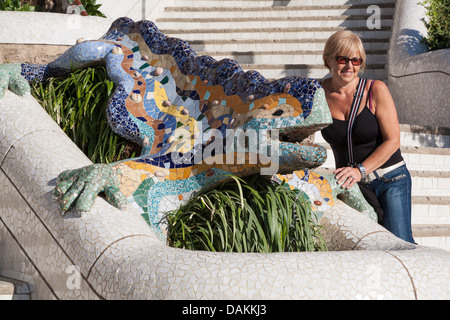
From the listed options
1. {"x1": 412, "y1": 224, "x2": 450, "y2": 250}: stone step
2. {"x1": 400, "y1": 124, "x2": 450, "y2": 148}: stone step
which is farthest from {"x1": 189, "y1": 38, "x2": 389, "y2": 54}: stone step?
{"x1": 412, "y1": 224, "x2": 450, "y2": 250}: stone step

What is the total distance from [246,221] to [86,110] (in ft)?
5.55

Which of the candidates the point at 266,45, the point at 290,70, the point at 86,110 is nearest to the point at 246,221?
the point at 86,110

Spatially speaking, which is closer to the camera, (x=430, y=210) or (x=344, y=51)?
(x=344, y=51)

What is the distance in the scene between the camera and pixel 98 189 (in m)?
3.09

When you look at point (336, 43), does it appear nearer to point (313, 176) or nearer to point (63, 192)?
point (313, 176)

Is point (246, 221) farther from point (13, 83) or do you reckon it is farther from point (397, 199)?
point (13, 83)

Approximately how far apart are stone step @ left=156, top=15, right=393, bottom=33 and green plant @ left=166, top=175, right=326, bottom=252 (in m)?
5.56

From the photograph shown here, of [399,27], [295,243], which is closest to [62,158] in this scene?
[295,243]

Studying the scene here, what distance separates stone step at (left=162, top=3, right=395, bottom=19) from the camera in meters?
9.11

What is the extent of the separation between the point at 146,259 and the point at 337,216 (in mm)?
1437

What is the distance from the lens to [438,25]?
7320 millimetres

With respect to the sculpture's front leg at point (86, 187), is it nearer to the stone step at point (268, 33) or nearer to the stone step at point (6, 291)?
the stone step at point (6, 291)

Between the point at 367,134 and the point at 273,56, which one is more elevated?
the point at 273,56

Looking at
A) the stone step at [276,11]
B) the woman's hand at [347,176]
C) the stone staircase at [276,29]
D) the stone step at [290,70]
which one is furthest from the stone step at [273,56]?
the woman's hand at [347,176]
